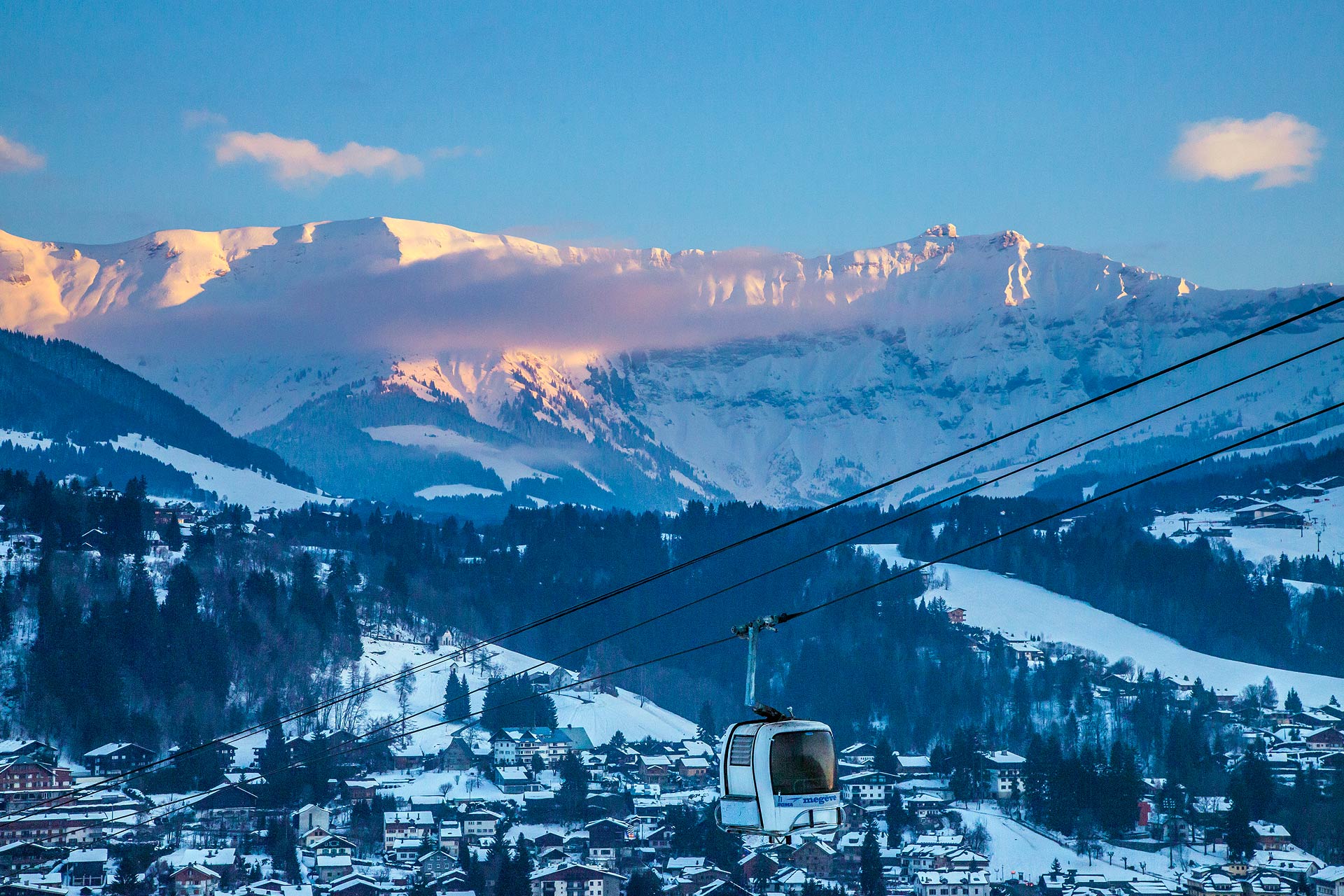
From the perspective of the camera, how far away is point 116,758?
7411 inches

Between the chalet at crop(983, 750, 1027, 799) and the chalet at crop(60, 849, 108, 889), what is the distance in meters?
87.6

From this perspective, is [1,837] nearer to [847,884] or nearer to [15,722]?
[15,722]

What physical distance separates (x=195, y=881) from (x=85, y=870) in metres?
8.57

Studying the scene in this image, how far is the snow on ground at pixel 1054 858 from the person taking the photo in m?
156

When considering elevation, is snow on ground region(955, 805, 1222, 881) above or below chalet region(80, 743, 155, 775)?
below

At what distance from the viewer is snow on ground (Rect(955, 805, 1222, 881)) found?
155500 mm

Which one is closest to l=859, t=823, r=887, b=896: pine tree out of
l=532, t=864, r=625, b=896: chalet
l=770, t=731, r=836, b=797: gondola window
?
l=532, t=864, r=625, b=896: chalet

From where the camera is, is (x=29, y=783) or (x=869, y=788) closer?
(x=29, y=783)

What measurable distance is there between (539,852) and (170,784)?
40781mm

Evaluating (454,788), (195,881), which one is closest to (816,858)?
(454,788)

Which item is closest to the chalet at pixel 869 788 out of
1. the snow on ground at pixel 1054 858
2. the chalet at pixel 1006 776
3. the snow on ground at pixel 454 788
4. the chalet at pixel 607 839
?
the chalet at pixel 1006 776

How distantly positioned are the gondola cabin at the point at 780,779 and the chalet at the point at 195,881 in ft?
348

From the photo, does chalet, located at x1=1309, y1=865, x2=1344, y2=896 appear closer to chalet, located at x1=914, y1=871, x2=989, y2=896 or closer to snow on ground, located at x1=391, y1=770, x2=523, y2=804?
chalet, located at x1=914, y1=871, x2=989, y2=896

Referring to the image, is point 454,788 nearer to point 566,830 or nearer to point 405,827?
point 566,830
